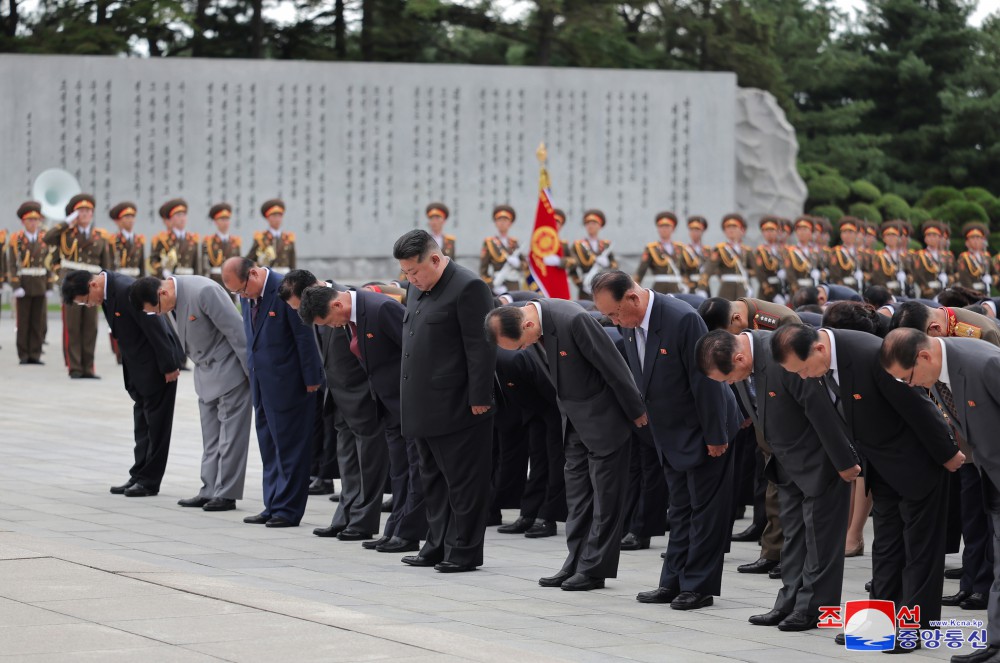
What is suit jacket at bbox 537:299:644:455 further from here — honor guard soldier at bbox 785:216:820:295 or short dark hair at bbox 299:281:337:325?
honor guard soldier at bbox 785:216:820:295

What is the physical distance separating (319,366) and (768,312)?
9.50 ft

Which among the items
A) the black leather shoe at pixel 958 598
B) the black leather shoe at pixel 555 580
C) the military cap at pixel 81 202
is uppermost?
the military cap at pixel 81 202

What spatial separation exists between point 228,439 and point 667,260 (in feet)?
37.0

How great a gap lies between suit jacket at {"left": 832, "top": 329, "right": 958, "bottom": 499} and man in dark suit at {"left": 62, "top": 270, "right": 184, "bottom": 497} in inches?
214

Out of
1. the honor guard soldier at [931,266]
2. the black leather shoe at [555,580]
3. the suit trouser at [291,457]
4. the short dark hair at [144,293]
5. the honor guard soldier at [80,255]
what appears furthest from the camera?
Answer: the honor guard soldier at [931,266]

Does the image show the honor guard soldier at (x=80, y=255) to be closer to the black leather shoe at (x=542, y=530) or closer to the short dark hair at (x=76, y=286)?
the short dark hair at (x=76, y=286)

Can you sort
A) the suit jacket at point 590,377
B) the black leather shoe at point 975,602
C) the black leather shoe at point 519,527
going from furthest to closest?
A: the black leather shoe at point 519,527, the suit jacket at point 590,377, the black leather shoe at point 975,602

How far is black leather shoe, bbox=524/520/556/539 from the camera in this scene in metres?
9.47

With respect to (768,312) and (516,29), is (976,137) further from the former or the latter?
(768,312)

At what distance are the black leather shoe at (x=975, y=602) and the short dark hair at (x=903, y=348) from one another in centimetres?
193

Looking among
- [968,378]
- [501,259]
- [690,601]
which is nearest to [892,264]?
[501,259]

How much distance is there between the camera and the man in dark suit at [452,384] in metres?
8.03

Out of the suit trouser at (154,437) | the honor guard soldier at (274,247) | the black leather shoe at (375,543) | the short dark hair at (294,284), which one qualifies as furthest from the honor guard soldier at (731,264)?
the black leather shoe at (375,543)

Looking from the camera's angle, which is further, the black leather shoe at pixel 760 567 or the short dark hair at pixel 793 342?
the black leather shoe at pixel 760 567
